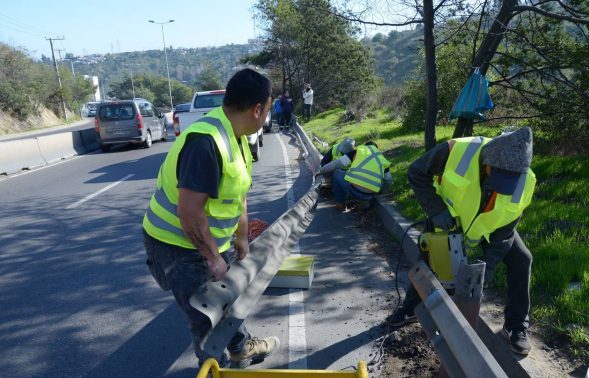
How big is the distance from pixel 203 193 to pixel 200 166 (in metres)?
0.13

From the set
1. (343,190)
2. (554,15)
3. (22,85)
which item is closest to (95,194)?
(343,190)

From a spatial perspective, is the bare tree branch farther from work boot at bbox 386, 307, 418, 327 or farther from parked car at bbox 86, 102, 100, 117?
parked car at bbox 86, 102, 100, 117

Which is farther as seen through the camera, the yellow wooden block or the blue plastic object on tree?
the blue plastic object on tree

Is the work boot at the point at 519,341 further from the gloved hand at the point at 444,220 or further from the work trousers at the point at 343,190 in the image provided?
the work trousers at the point at 343,190

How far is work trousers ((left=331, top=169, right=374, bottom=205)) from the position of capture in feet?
21.9

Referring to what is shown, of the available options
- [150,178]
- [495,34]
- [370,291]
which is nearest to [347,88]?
[150,178]

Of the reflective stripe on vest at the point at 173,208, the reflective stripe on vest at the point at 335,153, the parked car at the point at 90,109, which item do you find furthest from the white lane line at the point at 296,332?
the parked car at the point at 90,109

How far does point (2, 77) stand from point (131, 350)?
160 ft

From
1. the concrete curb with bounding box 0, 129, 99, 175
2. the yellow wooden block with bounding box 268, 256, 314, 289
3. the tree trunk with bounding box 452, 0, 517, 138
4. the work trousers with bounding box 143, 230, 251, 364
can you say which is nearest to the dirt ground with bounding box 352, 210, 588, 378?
the yellow wooden block with bounding box 268, 256, 314, 289

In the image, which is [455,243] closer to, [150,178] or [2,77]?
[150,178]

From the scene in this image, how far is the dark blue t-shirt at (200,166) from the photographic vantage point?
7.15 feet

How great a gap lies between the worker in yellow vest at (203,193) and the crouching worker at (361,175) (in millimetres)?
3923

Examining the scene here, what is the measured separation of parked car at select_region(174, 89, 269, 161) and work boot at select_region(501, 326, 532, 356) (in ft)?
29.8

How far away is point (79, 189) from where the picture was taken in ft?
31.2
